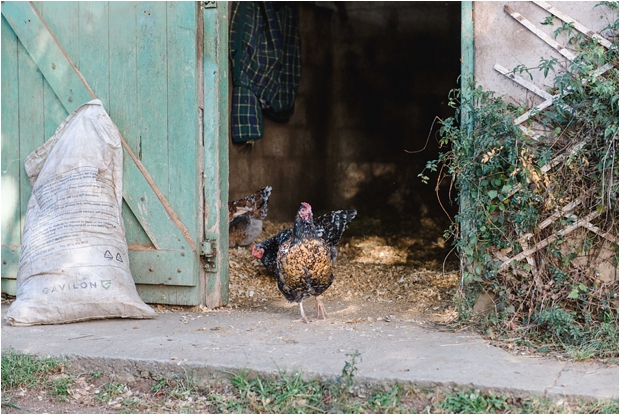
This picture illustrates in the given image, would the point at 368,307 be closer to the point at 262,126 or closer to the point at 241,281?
the point at 241,281

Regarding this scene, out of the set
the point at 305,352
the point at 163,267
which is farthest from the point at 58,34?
the point at 305,352

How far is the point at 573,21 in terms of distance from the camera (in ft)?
13.8

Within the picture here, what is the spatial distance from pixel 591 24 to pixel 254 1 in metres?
4.15

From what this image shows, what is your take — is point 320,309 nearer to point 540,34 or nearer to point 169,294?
point 169,294

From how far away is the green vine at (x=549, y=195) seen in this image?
4.07 meters

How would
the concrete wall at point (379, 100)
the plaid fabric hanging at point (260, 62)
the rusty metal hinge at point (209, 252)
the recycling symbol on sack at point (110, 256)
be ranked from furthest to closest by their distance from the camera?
the concrete wall at point (379, 100)
the plaid fabric hanging at point (260, 62)
the rusty metal hinge at point (209, 252)
the recycling symbol on sack at point (110, 256)

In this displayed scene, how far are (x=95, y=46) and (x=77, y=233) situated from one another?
4.65ft

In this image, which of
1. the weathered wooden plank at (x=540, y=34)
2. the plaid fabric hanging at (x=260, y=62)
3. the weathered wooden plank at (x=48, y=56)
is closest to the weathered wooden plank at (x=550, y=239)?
the weathered wooden plank at (x=540, y=34)

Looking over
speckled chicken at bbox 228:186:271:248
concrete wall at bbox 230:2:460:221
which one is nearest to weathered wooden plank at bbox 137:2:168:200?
speckled chicken at bbox 228:186:271:248

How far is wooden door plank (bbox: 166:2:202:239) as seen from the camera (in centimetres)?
490

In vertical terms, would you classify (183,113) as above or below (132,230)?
above

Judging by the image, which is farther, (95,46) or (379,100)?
(379,100)

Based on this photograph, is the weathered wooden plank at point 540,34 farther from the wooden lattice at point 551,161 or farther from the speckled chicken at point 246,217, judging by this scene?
the speckled chicken at point 246,217

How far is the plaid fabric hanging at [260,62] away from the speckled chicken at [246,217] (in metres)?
0.82
